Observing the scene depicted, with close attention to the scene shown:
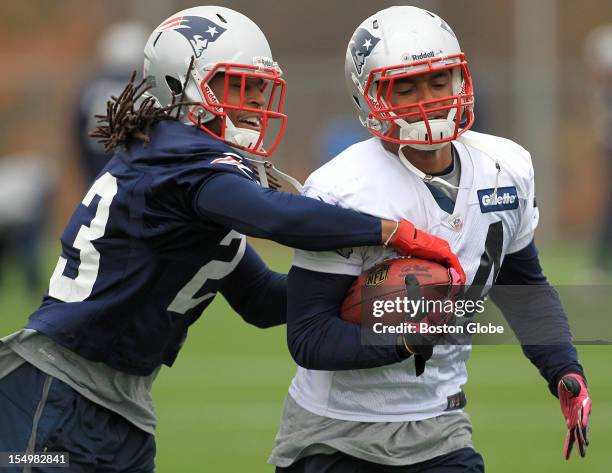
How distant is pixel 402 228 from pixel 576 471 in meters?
2.75

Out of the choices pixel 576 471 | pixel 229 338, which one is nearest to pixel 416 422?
pixel 576 471

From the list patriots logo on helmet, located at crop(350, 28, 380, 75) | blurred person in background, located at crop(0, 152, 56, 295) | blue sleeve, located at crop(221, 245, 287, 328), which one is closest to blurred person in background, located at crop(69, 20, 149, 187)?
blurred person in background, located at crop(0, 152, 56, 295)

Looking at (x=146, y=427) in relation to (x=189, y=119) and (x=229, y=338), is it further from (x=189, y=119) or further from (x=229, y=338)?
(x=229, y=338)

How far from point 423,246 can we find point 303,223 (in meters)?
0.31

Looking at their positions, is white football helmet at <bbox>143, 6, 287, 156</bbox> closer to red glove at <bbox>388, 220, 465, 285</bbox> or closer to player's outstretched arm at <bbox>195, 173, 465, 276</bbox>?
player's outstretched arm at <bbox>195, 173, 465, 276</bbox>

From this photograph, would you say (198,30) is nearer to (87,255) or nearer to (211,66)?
(211,66)

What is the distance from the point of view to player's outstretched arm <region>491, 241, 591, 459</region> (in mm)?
3705

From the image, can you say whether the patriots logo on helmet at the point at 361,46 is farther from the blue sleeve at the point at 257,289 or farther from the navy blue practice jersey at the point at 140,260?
the blue sleeve at the point at 257,289

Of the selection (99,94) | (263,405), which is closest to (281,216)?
(263,405)

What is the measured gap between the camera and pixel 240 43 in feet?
12.8

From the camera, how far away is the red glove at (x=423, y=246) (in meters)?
3.32

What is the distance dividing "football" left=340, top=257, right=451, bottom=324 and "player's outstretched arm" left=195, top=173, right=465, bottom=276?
0.11ft

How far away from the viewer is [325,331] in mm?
3342

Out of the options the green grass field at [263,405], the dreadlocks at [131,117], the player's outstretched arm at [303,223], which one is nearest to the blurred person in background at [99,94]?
the green grass field at [263,405]
